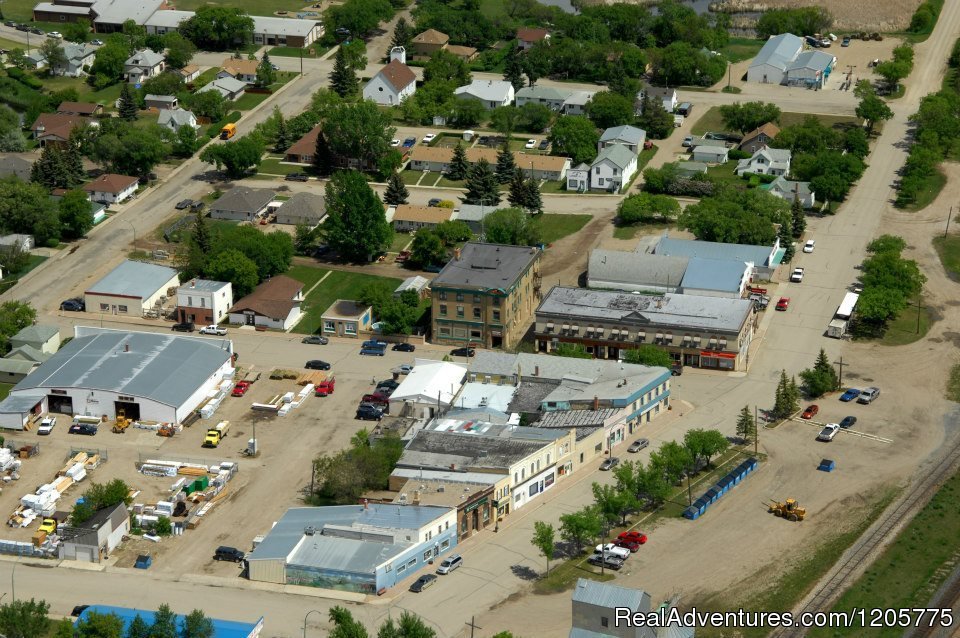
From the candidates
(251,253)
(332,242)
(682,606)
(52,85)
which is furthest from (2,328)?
→ (52,85)

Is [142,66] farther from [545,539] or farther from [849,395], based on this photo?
[545,539]

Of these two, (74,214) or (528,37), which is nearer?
(74,214)

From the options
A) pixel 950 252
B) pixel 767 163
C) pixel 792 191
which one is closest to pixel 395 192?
pixel 767 163

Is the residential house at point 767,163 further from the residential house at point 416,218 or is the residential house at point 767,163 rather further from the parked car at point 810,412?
the parked car at point 810,412

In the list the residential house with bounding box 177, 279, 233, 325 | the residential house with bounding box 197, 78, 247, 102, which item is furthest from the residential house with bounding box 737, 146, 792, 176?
the residential house with bounding box 197, 78, 247, 102

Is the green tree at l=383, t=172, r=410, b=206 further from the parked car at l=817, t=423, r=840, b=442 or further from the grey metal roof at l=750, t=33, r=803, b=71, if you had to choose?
the grey metal roof at l=750, t=33, r=803, b=71

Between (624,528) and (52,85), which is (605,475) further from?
(52,85)
